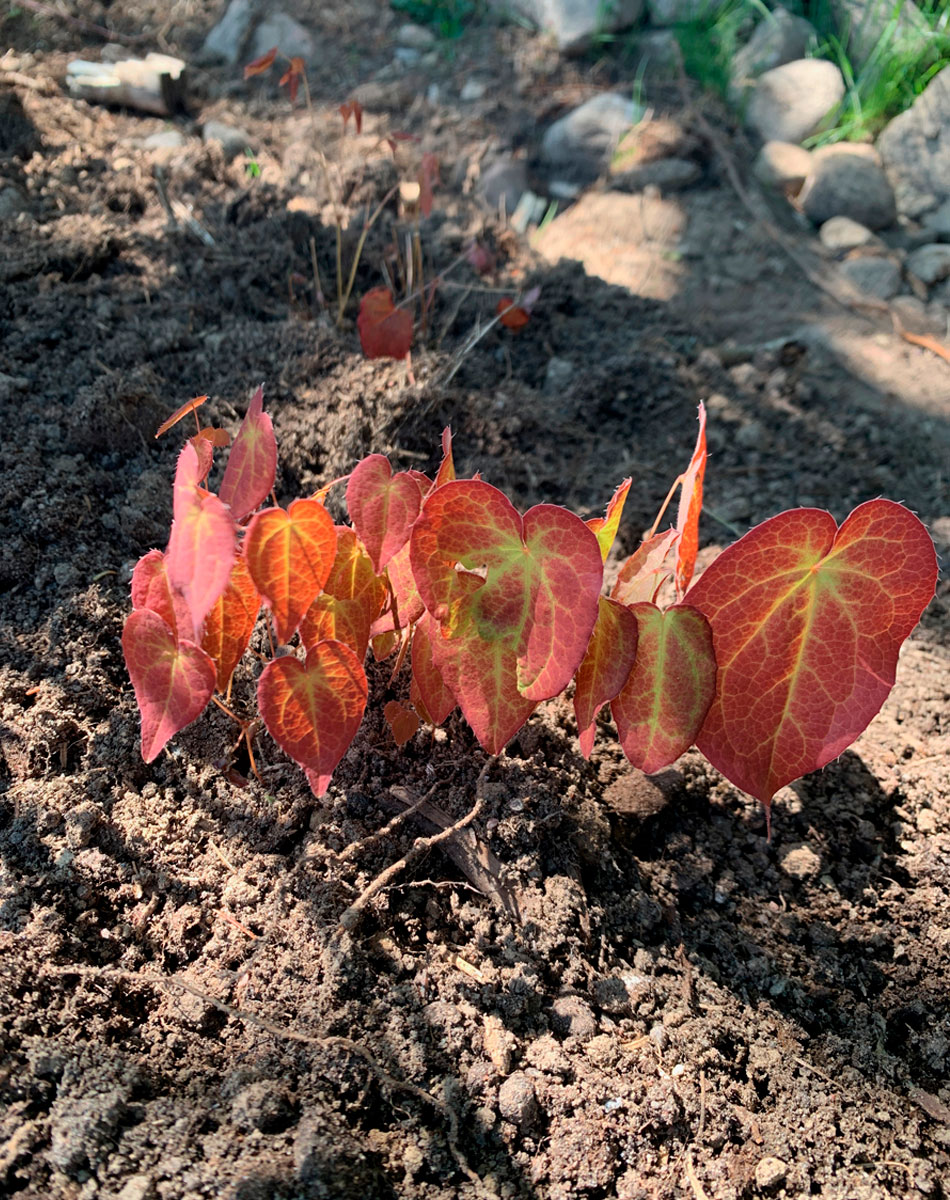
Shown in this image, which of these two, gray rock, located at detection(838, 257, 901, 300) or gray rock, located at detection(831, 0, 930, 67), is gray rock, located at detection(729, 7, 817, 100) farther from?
gray rock, located at detection(838, 257, 901, 300)

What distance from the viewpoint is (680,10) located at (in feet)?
12.5

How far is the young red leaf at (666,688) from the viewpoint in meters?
0.95

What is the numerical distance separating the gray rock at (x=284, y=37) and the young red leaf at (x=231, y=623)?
142 inches

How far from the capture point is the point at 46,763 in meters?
1.23

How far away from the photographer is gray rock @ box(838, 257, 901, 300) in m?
2.95

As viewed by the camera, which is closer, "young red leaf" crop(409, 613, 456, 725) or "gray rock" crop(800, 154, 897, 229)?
"young red leaf" crop(409, 613, 456, 725)

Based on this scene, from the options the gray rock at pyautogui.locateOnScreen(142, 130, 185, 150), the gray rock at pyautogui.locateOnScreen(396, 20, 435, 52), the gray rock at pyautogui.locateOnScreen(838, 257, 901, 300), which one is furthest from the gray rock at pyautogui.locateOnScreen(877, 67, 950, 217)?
the gray rock at pyautogui.locateOnScreen(142, 130, 185, 150)

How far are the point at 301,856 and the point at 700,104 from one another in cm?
358

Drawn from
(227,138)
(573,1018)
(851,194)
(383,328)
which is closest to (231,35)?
(227,138)

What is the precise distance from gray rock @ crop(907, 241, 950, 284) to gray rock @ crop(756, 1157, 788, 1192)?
289 cm

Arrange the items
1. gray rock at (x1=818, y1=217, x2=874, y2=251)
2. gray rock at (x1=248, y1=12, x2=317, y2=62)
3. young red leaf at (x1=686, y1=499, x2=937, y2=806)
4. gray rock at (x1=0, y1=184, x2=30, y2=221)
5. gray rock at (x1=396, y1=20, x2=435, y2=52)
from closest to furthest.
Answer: young red leaf at (x1=686, y1=499, x2=937, y2=806) < gray rock at (x1=0, y1=184, x2=30, y2=221) < gray rock at (x1=818, y1=217, x2=874, y2=251) < gray rock at (x1=248, y1=12, x2=317, y2=62) < gray rock at (x1=396, y1=20, x2=435, y2=52)

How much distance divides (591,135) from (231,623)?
3.19 m

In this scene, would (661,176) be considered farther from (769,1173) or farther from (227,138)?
(769,1173)

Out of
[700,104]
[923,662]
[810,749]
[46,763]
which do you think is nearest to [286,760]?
[46,763]
